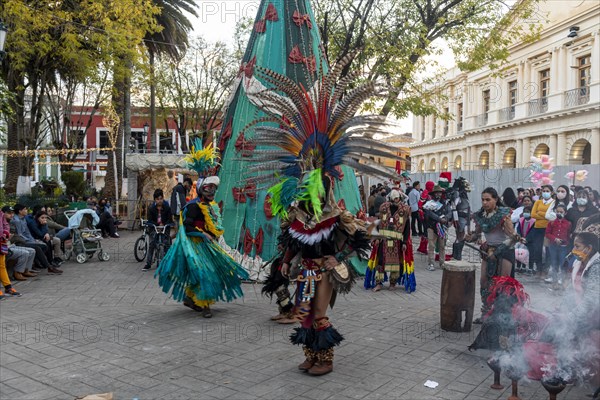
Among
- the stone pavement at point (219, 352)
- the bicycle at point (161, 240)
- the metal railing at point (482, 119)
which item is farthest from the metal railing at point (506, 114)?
the stone pavement at point (219, 352)

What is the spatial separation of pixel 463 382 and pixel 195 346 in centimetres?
285

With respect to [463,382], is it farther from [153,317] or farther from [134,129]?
[134,129]

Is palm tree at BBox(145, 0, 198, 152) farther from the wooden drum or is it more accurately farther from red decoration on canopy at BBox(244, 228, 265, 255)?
the wooden drum

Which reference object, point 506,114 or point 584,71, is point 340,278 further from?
point 506,114

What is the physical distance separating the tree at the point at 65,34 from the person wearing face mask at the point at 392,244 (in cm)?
996

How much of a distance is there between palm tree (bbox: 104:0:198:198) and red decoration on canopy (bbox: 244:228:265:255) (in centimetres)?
1259

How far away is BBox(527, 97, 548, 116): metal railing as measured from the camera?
96.5 feet

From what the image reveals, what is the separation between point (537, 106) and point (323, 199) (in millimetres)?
29398

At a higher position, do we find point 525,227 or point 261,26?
point 261,26

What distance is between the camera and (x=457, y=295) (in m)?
6.29

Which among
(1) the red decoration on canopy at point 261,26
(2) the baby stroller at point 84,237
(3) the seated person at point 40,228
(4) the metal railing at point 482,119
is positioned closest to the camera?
(1) the red decoration on canopy at point 261,26

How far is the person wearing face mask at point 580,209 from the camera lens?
8.91 metres

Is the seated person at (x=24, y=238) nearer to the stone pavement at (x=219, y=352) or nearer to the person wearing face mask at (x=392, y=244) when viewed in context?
the stone pavement at (x=219, y=352)

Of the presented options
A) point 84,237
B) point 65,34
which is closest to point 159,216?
point 84,237
